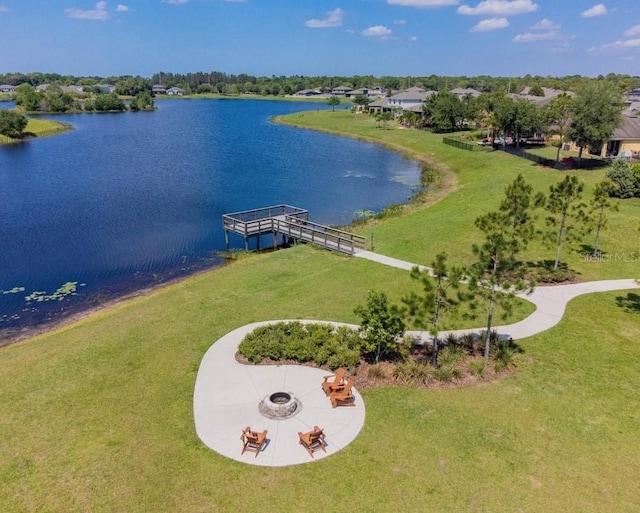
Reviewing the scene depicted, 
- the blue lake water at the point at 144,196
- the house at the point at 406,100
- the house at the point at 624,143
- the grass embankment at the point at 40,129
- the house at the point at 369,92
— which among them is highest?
the house at the point at 369,92

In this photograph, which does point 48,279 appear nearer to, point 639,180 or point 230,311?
point 230,311

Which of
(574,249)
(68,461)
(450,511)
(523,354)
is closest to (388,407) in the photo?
(450,511)

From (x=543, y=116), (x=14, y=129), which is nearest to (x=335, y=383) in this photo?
(x=543, y=116)

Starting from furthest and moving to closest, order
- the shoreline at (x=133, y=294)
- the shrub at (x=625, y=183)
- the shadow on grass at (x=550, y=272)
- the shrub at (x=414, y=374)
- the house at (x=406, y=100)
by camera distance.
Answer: the house at (x=406, y=100), the shrub at (x=625, y=183), the shadow on grass at (x=550, y=272), the shoreline at (x=133, y=294), the shrub at (x=414, y=374)

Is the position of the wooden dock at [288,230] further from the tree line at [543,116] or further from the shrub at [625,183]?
the tree line at [543,116]

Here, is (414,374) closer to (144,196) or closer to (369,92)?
(144,196)

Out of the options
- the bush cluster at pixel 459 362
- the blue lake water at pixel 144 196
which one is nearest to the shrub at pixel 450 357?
the bush cluster at pixel 459 362
